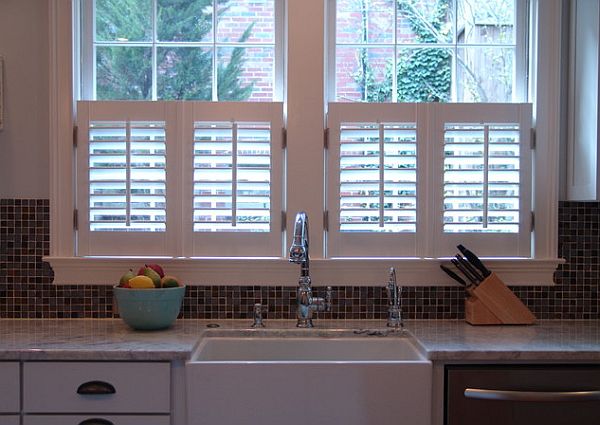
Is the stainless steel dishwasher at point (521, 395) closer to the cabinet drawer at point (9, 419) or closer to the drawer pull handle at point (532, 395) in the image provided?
the drawer pull handle at point (532, 395)

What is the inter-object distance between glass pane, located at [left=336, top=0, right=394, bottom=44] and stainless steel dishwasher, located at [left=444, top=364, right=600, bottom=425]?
1374mm

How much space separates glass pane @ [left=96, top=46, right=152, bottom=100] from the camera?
8.17 ft

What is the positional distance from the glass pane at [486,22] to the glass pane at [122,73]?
4.33 feet

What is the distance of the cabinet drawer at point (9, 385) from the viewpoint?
1.89 m

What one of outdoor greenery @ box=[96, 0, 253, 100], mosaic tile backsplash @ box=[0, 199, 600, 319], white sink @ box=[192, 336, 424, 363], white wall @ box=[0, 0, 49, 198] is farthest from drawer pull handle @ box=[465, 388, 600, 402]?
white wall @ box=[0, 0, 49, 198]

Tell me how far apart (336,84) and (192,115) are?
606 millimetres

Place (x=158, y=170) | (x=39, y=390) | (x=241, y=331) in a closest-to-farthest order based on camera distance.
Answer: (x=39, y=390)
(x=241, y=331)
(x=158, y=170)

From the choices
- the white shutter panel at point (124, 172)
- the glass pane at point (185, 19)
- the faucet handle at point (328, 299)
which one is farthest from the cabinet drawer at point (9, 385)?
the glass pane at point (185, 19)

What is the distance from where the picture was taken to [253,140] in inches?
94.1

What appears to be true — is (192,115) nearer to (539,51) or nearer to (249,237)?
(249,237)

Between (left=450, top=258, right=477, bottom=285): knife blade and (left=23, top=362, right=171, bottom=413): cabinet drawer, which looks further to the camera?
(left=450, top=258, right=477, bottom=285): knife blade

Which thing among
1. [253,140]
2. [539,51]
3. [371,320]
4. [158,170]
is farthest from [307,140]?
[539,51]

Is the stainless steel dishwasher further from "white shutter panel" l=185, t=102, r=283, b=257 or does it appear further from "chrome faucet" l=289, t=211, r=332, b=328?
"white shutter panel" l=185, t=102, r=283, b=257

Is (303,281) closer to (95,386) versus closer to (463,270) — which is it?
(463,270)
